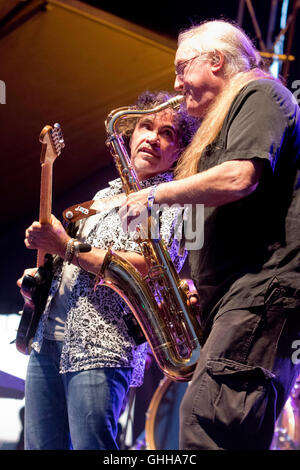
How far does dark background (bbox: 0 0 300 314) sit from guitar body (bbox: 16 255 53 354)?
76.0 inches

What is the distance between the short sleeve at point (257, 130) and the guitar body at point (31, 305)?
1.06 m

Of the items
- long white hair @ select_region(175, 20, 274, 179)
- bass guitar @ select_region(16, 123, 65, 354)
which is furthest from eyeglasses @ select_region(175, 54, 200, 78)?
bass guitar @ select_region(16, 123, 65, 354)

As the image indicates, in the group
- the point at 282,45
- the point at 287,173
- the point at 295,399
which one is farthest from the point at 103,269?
the point at 282,45

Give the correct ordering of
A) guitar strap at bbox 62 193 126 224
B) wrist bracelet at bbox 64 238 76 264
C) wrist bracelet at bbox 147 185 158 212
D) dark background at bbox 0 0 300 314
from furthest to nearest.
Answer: dark background at bbox 0 0 300 314 < guitar strap at bbox 62 193 126 224 < wrist bracelet at bbox 64 238 76 264 < wrist bracelet at bbox 147 185 158 212

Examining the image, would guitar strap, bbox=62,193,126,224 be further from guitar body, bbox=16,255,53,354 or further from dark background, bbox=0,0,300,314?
dark background, bbox=0,0,300,314

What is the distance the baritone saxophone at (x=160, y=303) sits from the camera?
206 centimetres

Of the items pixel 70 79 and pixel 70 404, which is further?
pixel 70 79

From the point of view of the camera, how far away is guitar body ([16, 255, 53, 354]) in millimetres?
2283

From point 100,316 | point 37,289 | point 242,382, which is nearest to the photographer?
point 242,382

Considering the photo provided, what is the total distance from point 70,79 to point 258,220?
272 centimetres

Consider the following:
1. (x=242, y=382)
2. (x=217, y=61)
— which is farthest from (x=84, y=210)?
(x=242, y=382)

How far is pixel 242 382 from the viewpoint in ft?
4.77

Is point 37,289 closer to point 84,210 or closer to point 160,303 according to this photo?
point 84,210

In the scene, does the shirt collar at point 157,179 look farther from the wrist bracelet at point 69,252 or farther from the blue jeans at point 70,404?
the blue jeans at point 70,404
